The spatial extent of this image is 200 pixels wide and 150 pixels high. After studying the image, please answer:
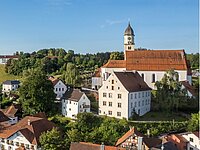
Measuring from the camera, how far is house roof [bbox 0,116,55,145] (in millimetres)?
25234

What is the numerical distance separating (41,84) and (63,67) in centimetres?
2656

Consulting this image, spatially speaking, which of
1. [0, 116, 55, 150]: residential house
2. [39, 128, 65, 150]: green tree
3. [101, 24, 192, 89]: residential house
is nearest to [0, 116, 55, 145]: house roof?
[0, 116, 55, 150]: residential house

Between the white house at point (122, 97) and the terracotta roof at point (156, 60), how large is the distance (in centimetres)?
579

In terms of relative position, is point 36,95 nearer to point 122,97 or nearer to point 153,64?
point 122,97

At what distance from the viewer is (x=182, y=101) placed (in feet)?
99.3

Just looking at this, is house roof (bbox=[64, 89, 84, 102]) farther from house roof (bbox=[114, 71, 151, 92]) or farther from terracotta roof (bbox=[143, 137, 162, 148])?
terracotta roof (bbox=[143, 137, 162, 148])

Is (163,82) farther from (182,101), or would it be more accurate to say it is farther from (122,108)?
(122,108)

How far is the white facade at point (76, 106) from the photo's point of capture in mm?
30750

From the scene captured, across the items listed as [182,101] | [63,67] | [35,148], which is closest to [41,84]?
[35,148]

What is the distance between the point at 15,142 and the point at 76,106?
23.5 feet

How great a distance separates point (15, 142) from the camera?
85.0 feet

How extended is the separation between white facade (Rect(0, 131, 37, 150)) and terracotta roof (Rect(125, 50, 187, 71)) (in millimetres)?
16441

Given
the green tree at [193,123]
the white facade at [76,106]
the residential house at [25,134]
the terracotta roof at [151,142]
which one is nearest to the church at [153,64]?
the white facade at [76,106]

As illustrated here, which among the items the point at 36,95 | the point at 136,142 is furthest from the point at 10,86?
the point at 136,142
